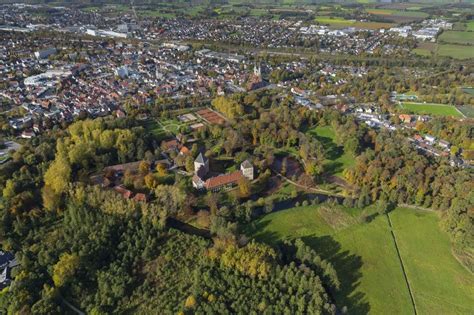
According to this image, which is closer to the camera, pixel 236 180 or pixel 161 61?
pixel 236 180

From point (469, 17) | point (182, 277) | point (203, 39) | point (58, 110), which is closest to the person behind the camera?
point (182, 277)

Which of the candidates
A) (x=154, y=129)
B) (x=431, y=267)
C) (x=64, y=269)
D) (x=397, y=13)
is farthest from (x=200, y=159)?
(x=397, y=13)

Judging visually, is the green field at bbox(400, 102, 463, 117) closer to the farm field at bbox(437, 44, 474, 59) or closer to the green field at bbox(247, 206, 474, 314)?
the green field at bbox(247, 206, 474, 314)

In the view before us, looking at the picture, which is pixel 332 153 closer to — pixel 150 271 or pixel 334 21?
pixel 150 271

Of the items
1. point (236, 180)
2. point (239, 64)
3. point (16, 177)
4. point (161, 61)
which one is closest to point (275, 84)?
point (239, 64)

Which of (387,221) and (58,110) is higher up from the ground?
(58,110)

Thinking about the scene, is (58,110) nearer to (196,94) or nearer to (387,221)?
(196,94)

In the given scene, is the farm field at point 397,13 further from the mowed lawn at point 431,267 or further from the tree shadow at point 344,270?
the tree shadow at point 344,270
